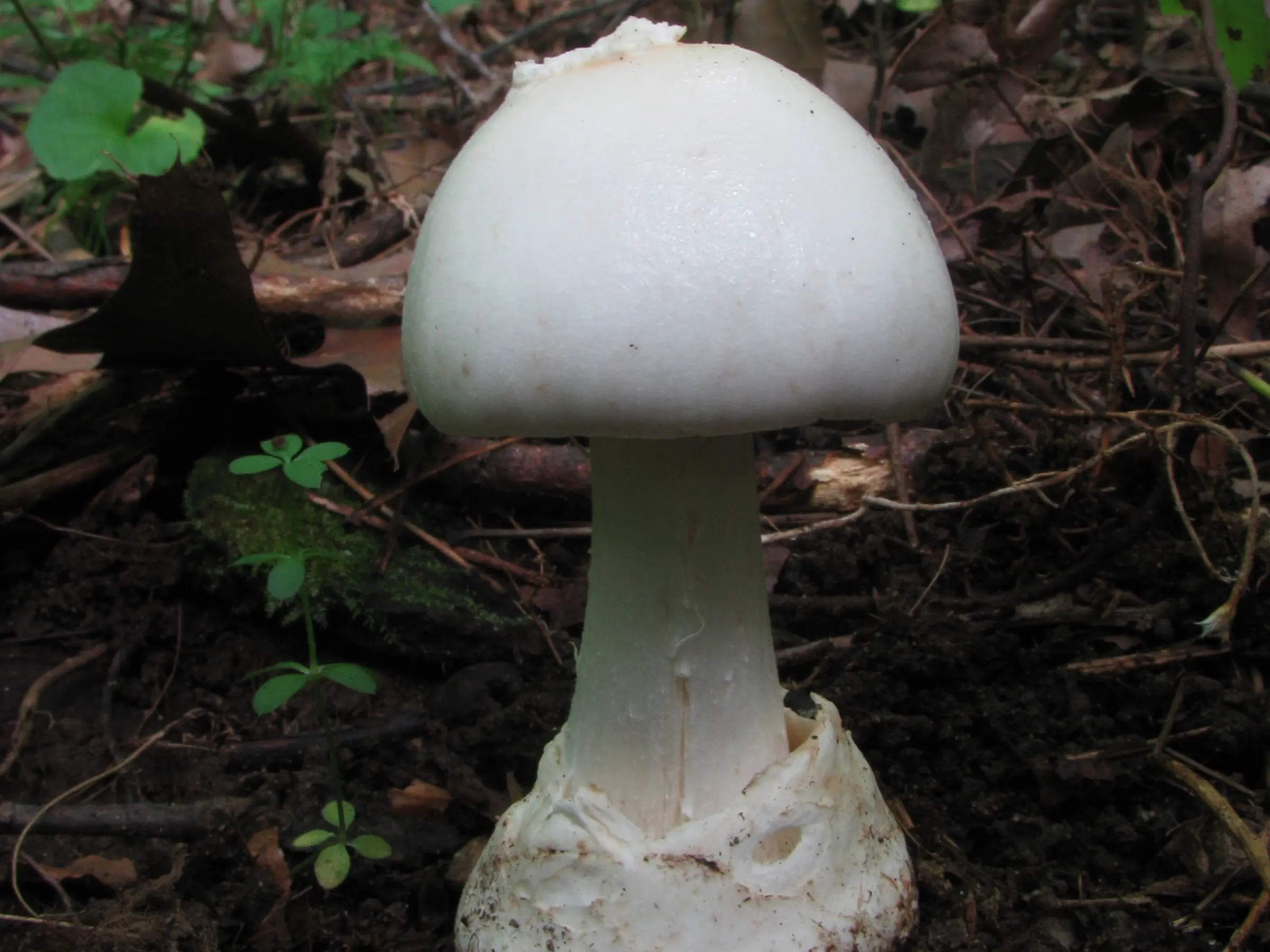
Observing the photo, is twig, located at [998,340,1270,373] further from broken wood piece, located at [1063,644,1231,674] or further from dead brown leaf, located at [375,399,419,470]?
dead brown leaf, located at [375,399,419,470]

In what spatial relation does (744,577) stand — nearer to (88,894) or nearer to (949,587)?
(949,587)

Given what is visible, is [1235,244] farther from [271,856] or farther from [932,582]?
[271,856]

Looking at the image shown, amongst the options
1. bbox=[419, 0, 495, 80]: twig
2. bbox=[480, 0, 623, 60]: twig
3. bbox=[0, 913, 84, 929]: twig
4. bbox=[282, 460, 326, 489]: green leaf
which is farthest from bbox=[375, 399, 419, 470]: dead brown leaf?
bbox=[480, 0, 623, 60]: twig

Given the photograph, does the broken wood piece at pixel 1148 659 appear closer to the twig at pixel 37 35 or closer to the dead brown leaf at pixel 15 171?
the twig at pixel 37 35

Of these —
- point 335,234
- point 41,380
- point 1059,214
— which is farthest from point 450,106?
point 1059,214

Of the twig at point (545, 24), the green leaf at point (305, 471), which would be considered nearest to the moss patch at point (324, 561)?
the green leaf at point (305, 471)
